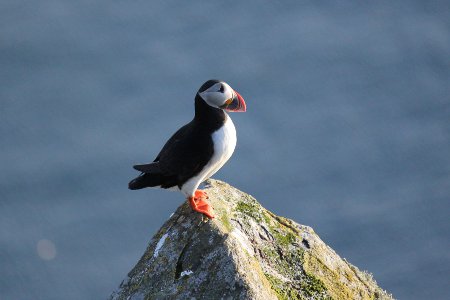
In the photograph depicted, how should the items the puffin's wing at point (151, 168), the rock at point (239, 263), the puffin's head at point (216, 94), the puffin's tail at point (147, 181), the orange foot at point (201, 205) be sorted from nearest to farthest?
the rock at point (239, 263), the orange foot at point (201, 205), the puffin's head at point (216, 94), the puffin's wing at point (151, 168), the puffin's tail at point (147, 181)

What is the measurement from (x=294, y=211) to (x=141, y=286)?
11437 mm

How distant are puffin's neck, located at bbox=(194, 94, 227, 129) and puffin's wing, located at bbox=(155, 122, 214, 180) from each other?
0.11 metres

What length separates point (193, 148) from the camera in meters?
8.21

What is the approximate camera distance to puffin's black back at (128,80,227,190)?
8.19 metres

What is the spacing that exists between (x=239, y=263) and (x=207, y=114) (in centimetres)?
206

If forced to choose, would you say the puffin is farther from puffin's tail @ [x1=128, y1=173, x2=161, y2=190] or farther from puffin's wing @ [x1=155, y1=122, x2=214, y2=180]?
puffin's tail @ [x1=128, y1=173, x2=161, y2=190]

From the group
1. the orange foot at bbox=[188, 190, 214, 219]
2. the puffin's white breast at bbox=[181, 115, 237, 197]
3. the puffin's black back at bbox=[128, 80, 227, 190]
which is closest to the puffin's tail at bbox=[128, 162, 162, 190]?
the puffin's black back at bbox=[128, 80, 227, 190]

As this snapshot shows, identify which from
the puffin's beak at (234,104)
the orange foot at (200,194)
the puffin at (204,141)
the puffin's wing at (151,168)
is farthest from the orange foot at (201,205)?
the puffin's beak at (234,104)

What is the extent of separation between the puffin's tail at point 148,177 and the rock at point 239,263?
0.69 meters

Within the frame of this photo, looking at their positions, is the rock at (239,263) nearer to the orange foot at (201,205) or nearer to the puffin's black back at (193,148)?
the orange foot at (201,205)

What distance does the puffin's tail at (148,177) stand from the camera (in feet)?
27.6

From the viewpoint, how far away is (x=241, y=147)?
61.1 ft

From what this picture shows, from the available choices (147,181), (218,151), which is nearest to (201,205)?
(218,151)

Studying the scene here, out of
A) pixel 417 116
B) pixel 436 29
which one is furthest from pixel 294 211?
pixel 436 29
